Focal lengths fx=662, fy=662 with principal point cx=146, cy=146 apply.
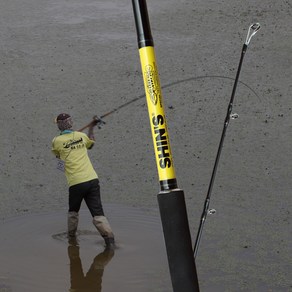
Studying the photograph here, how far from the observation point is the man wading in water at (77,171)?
7.22 metres

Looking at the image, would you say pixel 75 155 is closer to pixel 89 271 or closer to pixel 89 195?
pixel 89 195

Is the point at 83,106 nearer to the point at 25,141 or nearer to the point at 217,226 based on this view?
the point at 25,141

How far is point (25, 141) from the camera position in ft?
33.8

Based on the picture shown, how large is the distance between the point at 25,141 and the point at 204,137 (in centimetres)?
279

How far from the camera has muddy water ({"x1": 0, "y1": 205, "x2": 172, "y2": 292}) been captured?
645 cm

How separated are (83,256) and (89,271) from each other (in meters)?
0.36

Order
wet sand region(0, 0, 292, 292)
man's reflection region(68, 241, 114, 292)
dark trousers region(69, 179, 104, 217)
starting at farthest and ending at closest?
wet sand region(0, 0, 292, 292), dark trousers region(69, 179, 104, 217), man's reflection region(68, 241, 114, 292)

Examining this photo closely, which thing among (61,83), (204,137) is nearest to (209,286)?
(204,137)

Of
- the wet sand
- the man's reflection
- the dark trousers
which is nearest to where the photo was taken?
the man's reflection

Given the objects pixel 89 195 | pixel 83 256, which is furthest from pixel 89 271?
pixel 89 195

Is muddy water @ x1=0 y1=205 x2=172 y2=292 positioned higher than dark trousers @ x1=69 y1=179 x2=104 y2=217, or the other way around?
dark trousers @ x1=69 y1=179 x2=104 y2=217

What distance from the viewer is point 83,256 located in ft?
23.3

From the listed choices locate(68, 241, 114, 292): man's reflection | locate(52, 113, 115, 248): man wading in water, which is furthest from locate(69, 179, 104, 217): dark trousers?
locate(68, 241, 114, 292): man's reflection

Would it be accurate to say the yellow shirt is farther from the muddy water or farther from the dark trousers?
the muddy water
